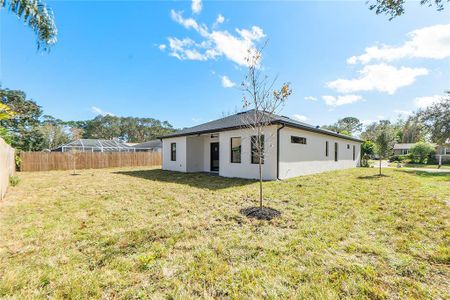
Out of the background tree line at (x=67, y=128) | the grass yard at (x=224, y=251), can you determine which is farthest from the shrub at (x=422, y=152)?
the background tree line at (x=67, y=128)

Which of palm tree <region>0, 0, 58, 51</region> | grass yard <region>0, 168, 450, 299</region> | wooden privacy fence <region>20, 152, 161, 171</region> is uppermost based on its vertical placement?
palm tree <region>0, 0, 58, 51</region>

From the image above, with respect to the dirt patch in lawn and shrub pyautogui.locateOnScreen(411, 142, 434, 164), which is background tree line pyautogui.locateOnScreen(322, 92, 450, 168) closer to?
shrub pyautogui.locateOnScreen(411, 142, 434, 164)

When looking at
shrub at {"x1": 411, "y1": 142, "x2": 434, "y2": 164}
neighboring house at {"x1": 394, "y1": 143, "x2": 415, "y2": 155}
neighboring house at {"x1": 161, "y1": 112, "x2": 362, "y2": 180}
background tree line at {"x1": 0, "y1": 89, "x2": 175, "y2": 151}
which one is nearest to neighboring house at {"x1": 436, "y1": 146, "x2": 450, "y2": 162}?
shrub at {"x1": 411, "y1": 142, "x2": 434, "y2": 164}

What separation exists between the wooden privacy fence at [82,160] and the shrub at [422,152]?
3498 centimetres

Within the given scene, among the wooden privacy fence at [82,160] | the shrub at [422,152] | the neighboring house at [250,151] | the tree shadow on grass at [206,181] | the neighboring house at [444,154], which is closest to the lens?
the tree shadow on grass at [206,181]

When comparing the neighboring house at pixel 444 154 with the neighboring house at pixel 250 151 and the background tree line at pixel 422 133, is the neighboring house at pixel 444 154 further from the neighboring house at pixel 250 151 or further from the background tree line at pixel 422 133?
the neighboring house at pixel 250 151

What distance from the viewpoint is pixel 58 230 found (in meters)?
3.47

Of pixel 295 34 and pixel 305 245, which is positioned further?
pixel 295 34

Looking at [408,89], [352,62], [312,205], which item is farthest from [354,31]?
[408,89]

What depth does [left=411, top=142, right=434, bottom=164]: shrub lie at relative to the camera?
26533 millimetres

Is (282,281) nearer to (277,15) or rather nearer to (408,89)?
(277,15)

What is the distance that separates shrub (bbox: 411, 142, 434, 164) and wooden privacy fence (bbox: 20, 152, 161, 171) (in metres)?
35.0

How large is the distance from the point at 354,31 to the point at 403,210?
723cm

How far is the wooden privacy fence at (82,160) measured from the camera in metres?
14.3
